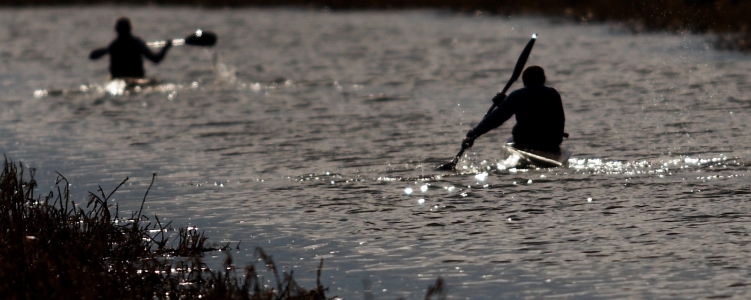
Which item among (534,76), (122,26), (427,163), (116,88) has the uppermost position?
(534,76)

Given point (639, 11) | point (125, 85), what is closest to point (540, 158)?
point (125, 85)

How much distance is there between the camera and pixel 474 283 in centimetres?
827

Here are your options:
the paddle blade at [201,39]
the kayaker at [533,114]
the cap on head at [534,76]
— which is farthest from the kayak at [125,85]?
the cap on head at [534,76]

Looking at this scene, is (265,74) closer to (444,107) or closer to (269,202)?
(444,107)

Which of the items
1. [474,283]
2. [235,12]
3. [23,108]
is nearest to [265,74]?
[23,108]

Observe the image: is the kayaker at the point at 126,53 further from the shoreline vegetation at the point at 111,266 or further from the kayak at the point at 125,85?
the shoreline vegetation at the point at 111,266

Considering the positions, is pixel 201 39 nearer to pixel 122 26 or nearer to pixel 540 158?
pixel 122 26

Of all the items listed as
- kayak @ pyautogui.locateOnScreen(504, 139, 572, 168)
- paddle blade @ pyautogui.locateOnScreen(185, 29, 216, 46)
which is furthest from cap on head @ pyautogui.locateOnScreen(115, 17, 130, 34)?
kayak @ pyautogui.locateOnScreen(504, 139, 572, 168)

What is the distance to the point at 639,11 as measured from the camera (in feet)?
118

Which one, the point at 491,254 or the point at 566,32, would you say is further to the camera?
the point at 566,32

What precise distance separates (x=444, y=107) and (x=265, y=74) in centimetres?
929

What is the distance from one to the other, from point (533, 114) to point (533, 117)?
0.16 ft

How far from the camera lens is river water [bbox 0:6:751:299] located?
879cm

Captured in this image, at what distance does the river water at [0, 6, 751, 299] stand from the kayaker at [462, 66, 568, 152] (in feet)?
1.31
